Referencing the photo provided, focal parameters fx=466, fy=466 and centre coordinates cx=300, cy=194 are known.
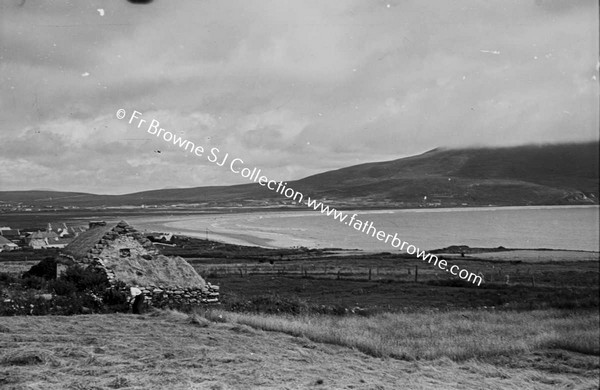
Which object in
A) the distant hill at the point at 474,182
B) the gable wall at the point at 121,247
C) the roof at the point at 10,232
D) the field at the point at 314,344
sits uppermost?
the distant hill at the point at 474,182

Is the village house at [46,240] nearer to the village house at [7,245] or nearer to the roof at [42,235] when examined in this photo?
the roof at [42,235]

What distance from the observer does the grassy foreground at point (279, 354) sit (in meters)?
6.42

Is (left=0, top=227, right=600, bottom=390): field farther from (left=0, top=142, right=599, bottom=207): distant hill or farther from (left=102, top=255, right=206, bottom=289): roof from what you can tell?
(left=0, top=142, right=599, bottom=207): distant hill

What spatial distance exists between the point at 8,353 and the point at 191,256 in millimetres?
12500

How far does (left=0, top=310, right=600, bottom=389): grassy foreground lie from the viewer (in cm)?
642

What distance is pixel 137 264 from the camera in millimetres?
12734

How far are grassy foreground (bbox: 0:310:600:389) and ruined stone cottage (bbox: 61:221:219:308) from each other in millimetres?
1473

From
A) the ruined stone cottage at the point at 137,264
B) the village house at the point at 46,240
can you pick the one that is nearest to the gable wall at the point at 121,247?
the ruined stone cottage at the point at 137,264

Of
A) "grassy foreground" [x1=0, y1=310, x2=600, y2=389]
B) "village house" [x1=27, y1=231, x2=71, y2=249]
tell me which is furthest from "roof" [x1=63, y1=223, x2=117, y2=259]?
"grassy foreground" [x1=0, y1=310, x2=600, y2=389]

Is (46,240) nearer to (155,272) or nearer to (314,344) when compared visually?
(155,272)

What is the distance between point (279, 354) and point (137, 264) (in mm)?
6079

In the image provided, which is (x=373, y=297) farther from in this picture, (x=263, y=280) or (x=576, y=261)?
(x=576, y=261)

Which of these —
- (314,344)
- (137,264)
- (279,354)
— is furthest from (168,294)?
(279,354)

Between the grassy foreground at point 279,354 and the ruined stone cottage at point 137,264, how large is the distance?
1473 mm
